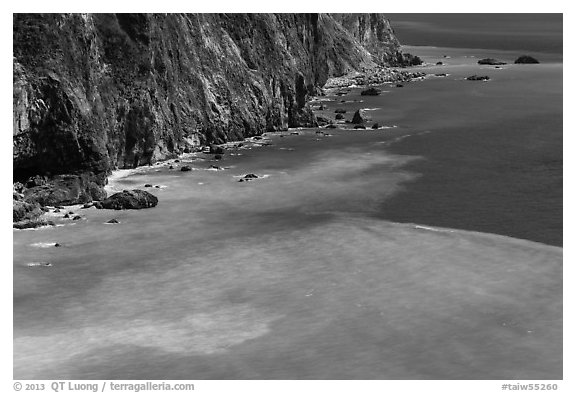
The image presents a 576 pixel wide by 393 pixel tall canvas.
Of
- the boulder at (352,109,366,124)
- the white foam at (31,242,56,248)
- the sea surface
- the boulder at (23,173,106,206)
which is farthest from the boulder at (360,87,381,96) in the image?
the white foam at (31,242,56,248)

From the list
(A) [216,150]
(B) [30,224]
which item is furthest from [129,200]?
(A) [216,150]

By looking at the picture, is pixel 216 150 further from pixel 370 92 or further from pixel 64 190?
pixel 370 92

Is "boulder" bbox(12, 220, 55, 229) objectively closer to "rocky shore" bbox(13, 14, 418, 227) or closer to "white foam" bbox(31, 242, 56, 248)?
"rocky shore" bbox(13, 14, 418, 227)

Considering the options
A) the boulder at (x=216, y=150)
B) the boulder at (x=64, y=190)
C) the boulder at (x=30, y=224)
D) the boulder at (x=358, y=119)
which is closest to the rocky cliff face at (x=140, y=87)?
the boulder at (x=64, y=190)

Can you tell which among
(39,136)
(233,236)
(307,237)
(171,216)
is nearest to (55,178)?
(39,136)

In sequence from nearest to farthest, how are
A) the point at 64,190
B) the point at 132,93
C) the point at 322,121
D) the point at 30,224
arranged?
the point at 30,224 → the point at 64,190 → the point at 132,93 → the point at 322,121

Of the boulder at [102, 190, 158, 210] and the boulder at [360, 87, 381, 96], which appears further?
the boulder at [360, 87, 381, 96]
